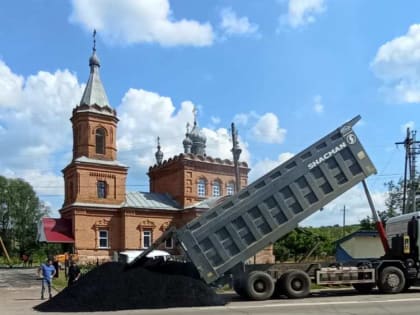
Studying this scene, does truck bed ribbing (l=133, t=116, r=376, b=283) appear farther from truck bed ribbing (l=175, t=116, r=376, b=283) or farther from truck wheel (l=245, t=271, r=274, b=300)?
truck wheel (l=245, t=271, r=274, b=300)

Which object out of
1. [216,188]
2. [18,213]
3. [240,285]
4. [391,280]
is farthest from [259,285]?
[18,213]

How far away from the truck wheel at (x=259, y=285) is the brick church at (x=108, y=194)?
106ft

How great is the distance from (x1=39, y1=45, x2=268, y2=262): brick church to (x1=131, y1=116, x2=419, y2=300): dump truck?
3240 centimetres

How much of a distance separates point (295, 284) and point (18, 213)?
72.7m

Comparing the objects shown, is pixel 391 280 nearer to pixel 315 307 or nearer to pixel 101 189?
pixel 315 307

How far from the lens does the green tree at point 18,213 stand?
259 feet

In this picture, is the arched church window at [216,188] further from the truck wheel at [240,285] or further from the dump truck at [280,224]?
the truck wheel at [240,285]

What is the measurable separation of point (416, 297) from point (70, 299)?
975 centimetres

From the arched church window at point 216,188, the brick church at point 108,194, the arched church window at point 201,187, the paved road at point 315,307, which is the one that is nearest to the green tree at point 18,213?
the brick church at point 108,194

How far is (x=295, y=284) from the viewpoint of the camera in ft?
53.2

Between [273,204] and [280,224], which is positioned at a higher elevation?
[273,204]

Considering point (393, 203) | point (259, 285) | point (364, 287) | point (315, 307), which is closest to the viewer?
point (315, 307)

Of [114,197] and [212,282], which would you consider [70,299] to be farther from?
[114,197]

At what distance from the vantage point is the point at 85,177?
48.1 meters
